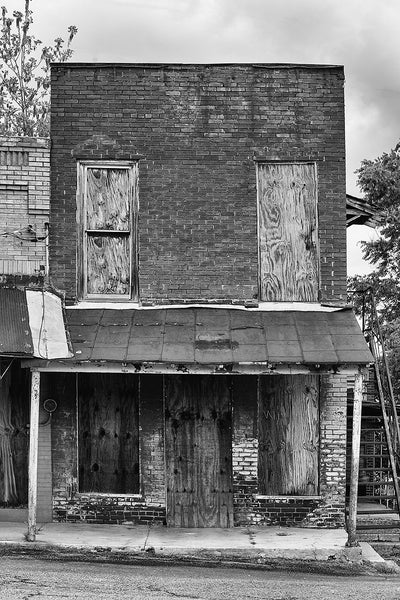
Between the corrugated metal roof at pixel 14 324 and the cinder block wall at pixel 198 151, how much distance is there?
3.93 feet

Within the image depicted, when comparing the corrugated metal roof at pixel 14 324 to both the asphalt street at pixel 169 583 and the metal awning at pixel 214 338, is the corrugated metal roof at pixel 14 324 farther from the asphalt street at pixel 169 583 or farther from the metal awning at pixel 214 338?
the asphalt street at pixel 169 583

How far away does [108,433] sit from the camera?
12.7 m

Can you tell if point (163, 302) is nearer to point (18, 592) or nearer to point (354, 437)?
point (354, 437)

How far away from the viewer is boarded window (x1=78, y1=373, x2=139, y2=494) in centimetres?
1266

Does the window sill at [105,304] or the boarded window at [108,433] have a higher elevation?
the window sill at [105,304]

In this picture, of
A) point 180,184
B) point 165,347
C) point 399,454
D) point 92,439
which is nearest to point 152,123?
point 180,184

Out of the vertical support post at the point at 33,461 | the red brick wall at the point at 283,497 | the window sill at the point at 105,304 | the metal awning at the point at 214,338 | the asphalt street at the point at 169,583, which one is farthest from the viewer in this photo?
the window sill at the point at 105,304

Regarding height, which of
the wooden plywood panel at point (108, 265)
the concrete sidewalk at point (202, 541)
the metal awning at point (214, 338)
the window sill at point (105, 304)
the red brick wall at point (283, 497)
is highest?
the wooden plywood panel at point (108, 265)

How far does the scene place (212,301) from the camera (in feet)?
42.0

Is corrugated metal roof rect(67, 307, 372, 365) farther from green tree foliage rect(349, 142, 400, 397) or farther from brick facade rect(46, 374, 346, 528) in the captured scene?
green tree foliage rect(349, 142, 400, 397)

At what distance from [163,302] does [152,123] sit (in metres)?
2.77

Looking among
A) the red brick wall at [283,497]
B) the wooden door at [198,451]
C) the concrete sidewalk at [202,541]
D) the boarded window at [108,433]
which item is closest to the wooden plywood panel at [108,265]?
the boarded window at [108,433]

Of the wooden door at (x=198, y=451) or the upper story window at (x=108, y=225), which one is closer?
the wooden door at (x=198, y=451)

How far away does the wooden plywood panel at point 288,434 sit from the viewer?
12625mm
